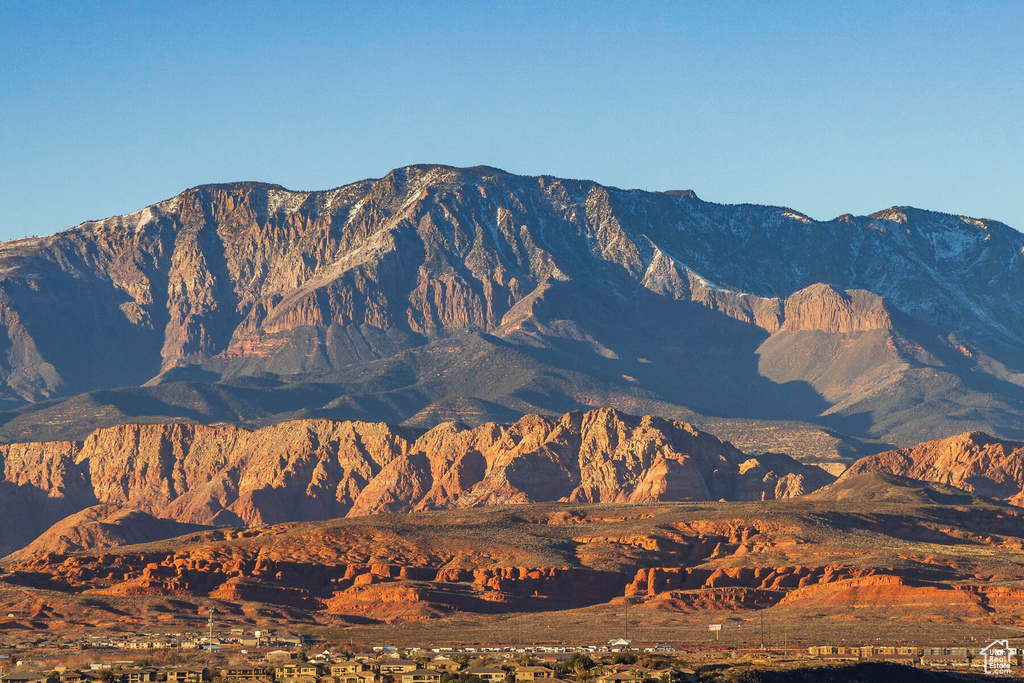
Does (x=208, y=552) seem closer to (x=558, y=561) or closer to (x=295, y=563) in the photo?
(x=295, y=563)

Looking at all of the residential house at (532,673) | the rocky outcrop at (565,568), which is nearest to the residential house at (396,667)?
the residential house at (532,673)

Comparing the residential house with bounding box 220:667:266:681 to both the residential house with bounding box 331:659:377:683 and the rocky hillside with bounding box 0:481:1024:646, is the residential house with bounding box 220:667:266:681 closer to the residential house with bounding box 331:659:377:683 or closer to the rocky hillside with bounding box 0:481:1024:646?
the residential house with bounding box 331:659:377:683

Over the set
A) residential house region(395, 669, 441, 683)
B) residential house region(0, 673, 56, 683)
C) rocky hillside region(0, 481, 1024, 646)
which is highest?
rocky hillside region(0, 481, 1024, 646)

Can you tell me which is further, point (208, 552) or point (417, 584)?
point (208, 552)

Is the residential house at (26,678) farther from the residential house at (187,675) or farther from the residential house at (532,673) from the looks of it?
the residential house at (532,673)

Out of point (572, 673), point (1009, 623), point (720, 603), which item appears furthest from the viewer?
point (720, 603)

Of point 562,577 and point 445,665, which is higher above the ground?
point 562,577

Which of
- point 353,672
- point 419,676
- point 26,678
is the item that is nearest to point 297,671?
point 353,672

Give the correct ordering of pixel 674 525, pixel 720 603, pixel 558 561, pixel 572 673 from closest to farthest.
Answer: pixel 572 673, pixel 720 603, pixel 558 561, pixel 674 525

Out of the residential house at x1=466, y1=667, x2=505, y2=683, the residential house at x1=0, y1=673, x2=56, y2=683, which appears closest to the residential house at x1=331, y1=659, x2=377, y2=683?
the residential house at x1=466, y1=667, x2=505, y2=683

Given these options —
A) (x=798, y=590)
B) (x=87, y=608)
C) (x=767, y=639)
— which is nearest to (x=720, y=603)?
(x=798, y=590)

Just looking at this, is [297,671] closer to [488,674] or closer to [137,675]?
[137,675]
